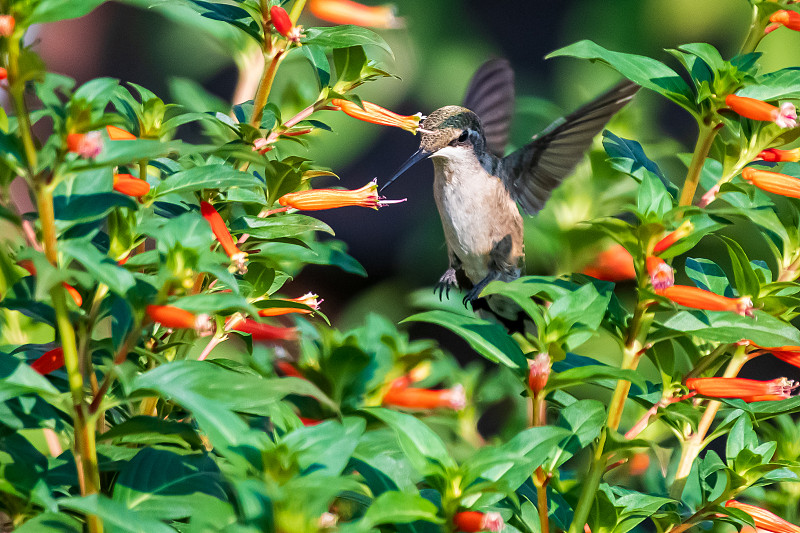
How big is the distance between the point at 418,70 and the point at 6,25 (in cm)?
409

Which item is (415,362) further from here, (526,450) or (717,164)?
(717,164)

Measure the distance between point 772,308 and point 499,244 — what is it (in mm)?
1168

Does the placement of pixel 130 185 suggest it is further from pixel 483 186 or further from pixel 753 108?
pixel 483 186

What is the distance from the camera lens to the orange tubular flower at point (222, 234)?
142cm

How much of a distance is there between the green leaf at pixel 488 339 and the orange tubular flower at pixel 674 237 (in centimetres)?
31

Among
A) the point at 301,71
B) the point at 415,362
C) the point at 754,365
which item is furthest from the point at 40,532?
the point at 754,365

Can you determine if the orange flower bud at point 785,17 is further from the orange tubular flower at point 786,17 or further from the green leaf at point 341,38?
the green leaf at point 341,38

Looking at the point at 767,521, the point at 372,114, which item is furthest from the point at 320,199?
the point at 767,521

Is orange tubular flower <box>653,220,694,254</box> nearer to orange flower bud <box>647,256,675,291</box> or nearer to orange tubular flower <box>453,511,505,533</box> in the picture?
orange flower bud <box>647,256,675,291</box>

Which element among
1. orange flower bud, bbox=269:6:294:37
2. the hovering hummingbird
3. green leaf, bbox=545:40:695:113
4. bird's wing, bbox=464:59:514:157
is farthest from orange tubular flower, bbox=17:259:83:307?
bird's wing, bbox=464:59:514:157

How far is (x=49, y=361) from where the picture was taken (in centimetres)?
129

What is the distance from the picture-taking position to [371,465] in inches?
46.5

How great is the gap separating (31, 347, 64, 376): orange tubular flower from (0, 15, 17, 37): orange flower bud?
1.61 ft

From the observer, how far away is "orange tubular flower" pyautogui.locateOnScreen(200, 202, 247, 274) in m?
1.42
